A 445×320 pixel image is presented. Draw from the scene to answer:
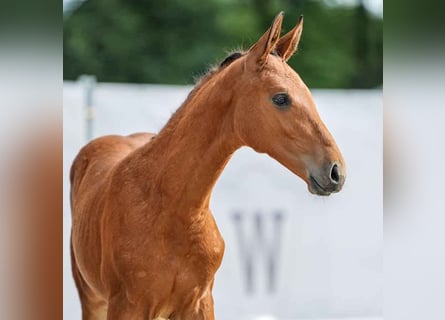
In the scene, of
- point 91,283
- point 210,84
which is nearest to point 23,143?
point 210,84

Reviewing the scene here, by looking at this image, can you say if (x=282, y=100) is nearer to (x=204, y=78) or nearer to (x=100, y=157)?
(x=204, y=78)

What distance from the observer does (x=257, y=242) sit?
2.13 meters

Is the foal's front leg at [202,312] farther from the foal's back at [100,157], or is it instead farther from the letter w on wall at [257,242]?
the letter w on wall at [257,242]

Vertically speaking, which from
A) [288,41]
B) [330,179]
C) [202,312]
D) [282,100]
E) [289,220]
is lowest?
[202,312]

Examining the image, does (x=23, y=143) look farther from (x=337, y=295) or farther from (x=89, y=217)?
(x=337, y=295)

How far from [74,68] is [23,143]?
5.16ft

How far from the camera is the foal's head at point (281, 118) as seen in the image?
121 centimetres

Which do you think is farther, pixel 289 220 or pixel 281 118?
pixel 289 220

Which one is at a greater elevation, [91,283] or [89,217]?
[89,217]

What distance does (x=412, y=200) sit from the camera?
1.40 m

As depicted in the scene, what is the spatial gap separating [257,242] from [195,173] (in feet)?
2.74

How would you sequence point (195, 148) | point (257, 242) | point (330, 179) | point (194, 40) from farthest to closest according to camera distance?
point (194, 40) → point (257, 242) → point (195, 148) → point (330, 179)

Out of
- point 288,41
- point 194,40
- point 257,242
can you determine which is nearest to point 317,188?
point 288,41

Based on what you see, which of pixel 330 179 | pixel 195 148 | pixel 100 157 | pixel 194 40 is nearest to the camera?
pixel 330 179
